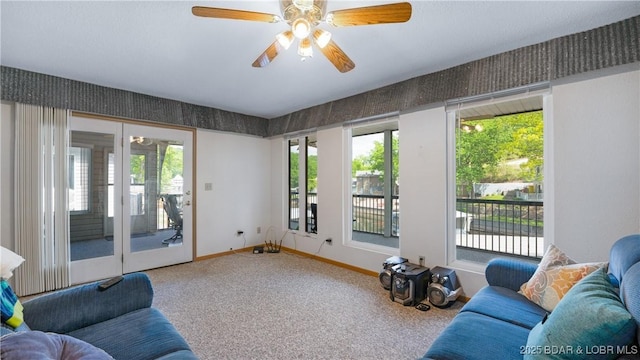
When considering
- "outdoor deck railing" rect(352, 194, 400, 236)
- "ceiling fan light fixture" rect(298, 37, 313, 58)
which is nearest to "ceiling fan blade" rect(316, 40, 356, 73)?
"ceiling fan light fixture" rect(298, 37, 313, 58)

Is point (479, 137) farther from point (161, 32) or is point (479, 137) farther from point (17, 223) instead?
point (17, 223)

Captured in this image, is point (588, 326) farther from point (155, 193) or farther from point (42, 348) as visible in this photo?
point (155, 193)

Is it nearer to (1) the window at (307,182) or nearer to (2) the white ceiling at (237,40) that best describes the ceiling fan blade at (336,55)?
(2) the white ceiling at (237,40)

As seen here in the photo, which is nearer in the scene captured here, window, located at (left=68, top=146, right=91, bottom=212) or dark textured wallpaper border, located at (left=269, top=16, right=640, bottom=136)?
dark textured wallpaper border, located at (left=269, top=16, right=640, bottom=136)

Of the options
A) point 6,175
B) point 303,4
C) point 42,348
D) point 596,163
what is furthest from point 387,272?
point 6,175

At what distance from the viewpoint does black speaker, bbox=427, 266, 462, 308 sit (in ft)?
8.40

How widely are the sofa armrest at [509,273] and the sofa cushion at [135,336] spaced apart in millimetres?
2120

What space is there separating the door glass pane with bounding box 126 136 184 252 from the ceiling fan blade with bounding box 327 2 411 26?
326 centimetres

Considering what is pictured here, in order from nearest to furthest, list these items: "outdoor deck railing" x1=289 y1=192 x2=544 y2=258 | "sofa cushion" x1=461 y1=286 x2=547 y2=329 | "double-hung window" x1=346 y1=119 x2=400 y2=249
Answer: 1. "sofa cushion" x1=461 y1=286 x2=547 y2=329
2. "outdoor deck railing" x1=289 y1=192 x2=544 y2=258
3. "double-hung window" x1=346 y1=119 x2=400 y2=249

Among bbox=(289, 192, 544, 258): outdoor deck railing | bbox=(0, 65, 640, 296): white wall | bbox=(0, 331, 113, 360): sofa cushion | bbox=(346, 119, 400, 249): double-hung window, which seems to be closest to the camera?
bbox=(0, 331, 113, 360): sofa cushion

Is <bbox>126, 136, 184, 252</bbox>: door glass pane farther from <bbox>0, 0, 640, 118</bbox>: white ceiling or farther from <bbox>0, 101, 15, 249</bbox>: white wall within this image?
<bbox>0, 101, 15, 249</bbox>: white wall

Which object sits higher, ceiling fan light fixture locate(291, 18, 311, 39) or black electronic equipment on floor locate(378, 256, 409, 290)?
ceiling fan light fixture locate(291, 18, 311, 39)

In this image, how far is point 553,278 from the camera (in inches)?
66.7

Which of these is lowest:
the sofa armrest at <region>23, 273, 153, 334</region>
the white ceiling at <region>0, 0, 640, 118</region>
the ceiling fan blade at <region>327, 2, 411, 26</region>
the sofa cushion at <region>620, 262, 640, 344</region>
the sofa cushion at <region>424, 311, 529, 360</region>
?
the sofa cushion at <region>424, 311, 529, 360</region>
